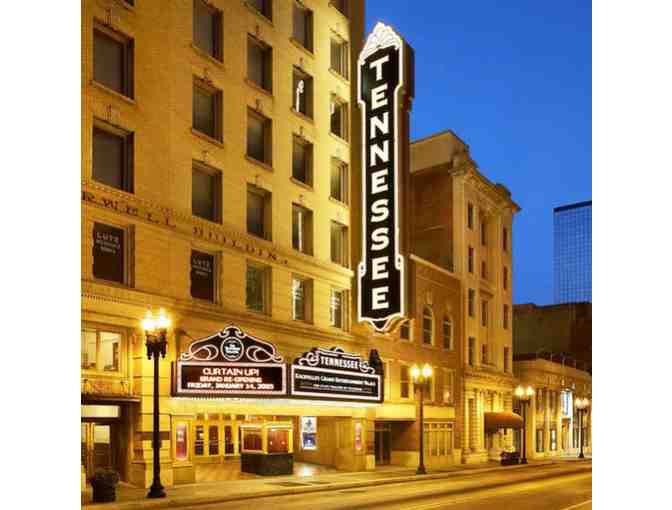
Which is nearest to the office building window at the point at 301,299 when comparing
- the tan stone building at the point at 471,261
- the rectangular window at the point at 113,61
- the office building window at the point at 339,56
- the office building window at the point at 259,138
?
the office building window at the point at 259,138

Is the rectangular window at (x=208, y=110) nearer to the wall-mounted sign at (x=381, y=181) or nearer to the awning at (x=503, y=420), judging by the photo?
the wall-mounted sign at (x=381, y=181)

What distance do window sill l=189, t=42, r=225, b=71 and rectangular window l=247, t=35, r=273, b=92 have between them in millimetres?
540

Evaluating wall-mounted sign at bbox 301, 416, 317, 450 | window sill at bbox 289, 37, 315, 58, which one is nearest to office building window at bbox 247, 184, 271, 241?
window sill at bbox 289, 37, 315, 58

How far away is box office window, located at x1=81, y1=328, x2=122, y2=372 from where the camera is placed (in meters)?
12.0

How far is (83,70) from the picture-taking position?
12.1m

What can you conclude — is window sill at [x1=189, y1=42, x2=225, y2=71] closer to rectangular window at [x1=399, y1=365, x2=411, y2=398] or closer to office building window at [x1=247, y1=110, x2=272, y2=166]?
office building window at [x1=247, y1=110, x2=272, y2=166]

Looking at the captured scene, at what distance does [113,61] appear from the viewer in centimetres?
1259

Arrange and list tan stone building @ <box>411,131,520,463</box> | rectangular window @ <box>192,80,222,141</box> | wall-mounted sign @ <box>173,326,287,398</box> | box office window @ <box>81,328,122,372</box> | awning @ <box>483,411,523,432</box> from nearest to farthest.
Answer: tan stone building @ <box>411,131,520,463</box>
box office window @ <box>81,328,122,372</box>
awning @ <box>483,411,523,432</box>
wall-mounted sign @ <box>173,326,287,398</box>
rectangular window @ <box>192,80,222,141</box>

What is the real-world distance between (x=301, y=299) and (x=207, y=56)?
4414 millimetres
